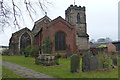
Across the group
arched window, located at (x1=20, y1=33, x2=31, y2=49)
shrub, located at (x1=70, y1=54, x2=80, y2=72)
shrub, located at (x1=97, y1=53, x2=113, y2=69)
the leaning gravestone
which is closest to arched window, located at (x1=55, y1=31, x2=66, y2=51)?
arched window, located at (x1=20, y1=33, x2=31, y2=49)

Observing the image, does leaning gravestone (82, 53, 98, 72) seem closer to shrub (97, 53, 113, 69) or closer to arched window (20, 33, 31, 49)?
shrub (97, 53, 113, 69)

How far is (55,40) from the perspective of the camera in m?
34.9

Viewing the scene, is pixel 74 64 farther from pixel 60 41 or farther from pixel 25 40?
pixel 25 40

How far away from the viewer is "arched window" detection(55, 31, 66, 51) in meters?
34.8

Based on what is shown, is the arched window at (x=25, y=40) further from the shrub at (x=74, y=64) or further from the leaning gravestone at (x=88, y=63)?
the shrub at (x=74, y=64)

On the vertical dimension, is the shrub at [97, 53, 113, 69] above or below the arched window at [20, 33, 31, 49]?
below

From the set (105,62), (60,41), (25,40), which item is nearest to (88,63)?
(105,62)

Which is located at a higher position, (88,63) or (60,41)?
(60,41)

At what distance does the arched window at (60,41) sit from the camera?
34.8 meters

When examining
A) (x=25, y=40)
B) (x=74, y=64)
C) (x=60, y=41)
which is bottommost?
(x=74, y=64)

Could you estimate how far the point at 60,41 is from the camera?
35219 millimetres

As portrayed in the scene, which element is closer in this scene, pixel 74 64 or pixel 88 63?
pixel 74 64

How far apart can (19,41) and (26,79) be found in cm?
4005

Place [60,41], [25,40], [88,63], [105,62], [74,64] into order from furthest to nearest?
[25,40] → [60,41] → [105,62] → [88,63] → [74,64]
